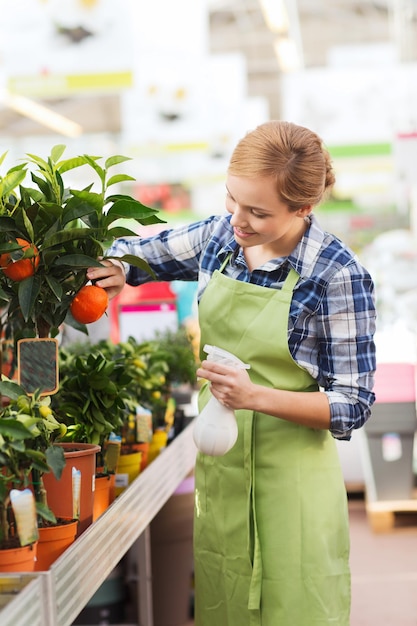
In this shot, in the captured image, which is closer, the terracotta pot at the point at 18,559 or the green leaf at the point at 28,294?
the terracotta pot at the point at 18,559

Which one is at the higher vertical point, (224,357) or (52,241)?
(52,241)

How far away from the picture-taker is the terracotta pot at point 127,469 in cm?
236

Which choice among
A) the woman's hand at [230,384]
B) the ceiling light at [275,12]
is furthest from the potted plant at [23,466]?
the ceiling light at [275,12]

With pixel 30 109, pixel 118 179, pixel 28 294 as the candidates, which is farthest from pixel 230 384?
pixel 30 109

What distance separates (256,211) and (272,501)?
667 mm

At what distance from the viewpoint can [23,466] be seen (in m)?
1.62

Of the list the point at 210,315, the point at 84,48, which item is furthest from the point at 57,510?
the point at 84,48

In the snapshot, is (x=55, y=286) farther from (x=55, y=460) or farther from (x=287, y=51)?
(x=287, y=51)

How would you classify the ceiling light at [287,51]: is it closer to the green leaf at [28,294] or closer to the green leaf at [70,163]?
the green leaf at [70,163]

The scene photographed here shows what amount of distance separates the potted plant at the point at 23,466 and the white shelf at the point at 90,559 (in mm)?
70

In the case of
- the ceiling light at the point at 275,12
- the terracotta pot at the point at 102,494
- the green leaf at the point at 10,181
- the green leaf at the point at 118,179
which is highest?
the ceiling light at the point at 275,12

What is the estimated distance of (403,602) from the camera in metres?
4.16

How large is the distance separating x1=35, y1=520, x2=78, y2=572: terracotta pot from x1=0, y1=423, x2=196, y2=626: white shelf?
0.03 metres

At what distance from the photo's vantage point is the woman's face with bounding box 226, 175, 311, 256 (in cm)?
189
